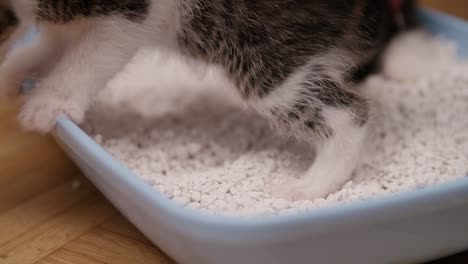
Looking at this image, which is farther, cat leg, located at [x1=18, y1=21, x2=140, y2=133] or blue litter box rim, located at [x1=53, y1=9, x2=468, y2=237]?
cat leg, located at [x1=18, y1=21, x2=140, y2=133]

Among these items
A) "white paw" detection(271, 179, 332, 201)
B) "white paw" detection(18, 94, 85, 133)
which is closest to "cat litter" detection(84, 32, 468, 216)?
"white paw" detection(271, 179, 332, 201)

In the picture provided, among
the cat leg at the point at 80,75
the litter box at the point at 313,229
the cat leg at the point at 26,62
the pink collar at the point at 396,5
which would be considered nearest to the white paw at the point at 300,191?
the litter box at the point at 313,229

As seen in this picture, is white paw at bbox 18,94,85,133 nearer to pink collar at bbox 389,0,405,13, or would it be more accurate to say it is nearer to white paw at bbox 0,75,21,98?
white paw at bbox 0,75,21,98

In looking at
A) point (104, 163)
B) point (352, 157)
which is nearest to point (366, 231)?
point (352, 157)

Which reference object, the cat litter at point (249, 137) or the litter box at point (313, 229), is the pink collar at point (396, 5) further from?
the litter box at point (313, 229)

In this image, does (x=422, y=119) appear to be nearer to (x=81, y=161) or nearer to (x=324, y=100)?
(x=324, y=100)

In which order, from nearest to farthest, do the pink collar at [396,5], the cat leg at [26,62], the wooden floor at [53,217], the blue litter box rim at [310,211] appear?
the blue litter box rim at [310,211], the wooden floor at [53,217], the cat leg at [26,62], the pink collar at [396,5]
